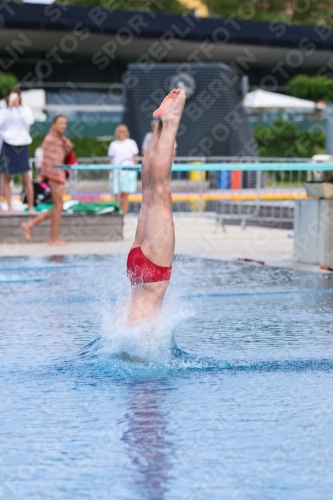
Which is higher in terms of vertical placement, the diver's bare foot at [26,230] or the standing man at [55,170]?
the standing man at [55,170]

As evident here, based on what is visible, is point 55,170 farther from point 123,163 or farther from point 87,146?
point 87,146

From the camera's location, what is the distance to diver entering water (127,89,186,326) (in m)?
5.62

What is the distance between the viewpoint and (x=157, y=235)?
562 centimetres

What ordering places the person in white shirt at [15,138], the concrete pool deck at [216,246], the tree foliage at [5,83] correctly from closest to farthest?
the concrete pool deck at [216,246], the person in white shirt at [15,138], the tree foliage at [5,83]

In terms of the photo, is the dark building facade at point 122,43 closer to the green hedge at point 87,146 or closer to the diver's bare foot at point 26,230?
the green hedge at point 87,146

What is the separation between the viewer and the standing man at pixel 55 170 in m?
13.6

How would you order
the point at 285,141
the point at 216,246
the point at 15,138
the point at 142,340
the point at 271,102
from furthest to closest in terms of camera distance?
the point at 271,102, the point at 285,141, the point at 15,138, the point at 216,246, the point at 142,340

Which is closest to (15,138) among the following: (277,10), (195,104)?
(195,104)

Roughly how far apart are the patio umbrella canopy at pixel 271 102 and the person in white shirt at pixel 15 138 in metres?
23.1

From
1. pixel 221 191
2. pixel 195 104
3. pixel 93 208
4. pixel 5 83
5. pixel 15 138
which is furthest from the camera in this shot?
pixel 5 83

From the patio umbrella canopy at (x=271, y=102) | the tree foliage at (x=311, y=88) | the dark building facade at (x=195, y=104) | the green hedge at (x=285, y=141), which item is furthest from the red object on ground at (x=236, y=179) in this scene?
the tree foliage at (x=311, y=88)

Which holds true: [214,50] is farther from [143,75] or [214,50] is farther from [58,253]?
[58,253]

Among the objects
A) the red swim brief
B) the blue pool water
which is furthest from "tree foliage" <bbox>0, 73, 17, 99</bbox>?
the red swim brief

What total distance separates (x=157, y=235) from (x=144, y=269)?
0.21 m
